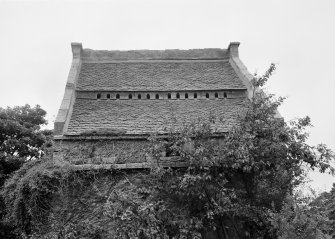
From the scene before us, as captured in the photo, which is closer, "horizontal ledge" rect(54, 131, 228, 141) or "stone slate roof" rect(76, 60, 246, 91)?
"horizontal ledge" rect(54, 131, 228, 141)

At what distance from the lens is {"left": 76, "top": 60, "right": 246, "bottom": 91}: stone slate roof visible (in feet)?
40.7

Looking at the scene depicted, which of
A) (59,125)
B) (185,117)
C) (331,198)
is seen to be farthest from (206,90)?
(331,198)

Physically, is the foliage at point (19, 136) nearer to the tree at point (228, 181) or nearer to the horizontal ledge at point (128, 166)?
the horizontal ledge at point (128, 166)

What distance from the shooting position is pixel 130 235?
24.6ft

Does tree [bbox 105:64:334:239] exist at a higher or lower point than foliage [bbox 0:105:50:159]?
lower

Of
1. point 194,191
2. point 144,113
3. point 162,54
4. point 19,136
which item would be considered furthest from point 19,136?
point 194,191

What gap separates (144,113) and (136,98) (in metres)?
1.15

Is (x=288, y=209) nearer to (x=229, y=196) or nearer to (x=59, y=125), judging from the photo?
(x=229, y=196)

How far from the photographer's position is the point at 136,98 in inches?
472

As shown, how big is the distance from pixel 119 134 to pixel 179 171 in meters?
2.18

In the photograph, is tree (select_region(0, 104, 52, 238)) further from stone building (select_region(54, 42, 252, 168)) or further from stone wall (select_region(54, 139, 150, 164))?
stone wall (select_region(54, 139, 150, 164))

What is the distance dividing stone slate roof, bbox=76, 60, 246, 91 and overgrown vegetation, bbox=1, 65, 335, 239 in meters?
4.06

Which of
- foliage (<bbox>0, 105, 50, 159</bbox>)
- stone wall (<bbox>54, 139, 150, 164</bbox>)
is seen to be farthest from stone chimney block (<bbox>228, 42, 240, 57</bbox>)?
foliage (<bbox>0, 105, 50, 159</bbox>)

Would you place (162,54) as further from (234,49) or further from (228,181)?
(228,181)
